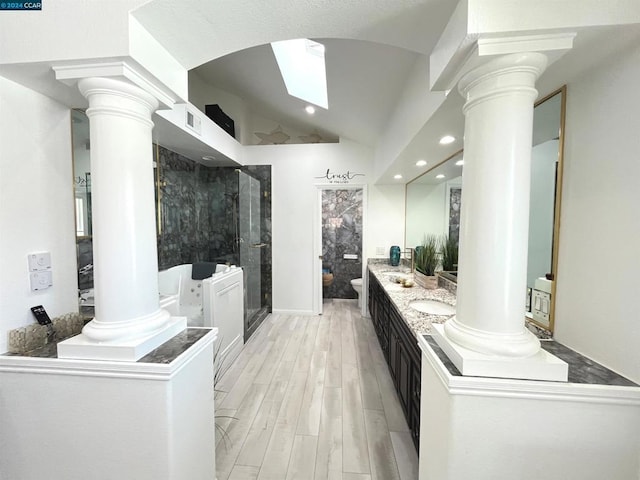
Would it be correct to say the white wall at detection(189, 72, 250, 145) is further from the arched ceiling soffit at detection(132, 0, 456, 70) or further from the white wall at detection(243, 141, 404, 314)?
the arched ceiling soffit at detection(132, 0, 456, 70)

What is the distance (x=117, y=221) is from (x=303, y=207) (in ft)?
10.4

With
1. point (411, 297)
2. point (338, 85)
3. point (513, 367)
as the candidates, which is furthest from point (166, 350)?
point (338, 85)

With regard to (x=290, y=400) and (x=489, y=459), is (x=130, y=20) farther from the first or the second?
(x=290, y=400)

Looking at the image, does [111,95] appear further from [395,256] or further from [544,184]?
[395,256]

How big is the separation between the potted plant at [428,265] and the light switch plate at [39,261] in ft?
9.50

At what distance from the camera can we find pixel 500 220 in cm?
96

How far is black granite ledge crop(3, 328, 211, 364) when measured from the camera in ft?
3.61

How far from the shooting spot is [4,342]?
1.19 m

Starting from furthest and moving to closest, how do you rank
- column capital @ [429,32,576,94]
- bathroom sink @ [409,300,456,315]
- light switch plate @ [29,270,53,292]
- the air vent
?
1. the air vent
2. bathroom sink @ [409,300,456,315]
3. light switch plate @ [29,270,53,292]
4. column capital @ [429,32,576,94]

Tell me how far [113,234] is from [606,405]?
6.54ft

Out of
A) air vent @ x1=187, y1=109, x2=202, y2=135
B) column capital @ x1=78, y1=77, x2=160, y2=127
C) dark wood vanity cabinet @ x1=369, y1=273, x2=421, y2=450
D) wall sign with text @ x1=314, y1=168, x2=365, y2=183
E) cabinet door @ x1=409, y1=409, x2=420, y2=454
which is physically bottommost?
cabinet door @ x1=409, y1=409, x2=420, y2=454

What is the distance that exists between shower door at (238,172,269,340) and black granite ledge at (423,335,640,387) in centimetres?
285

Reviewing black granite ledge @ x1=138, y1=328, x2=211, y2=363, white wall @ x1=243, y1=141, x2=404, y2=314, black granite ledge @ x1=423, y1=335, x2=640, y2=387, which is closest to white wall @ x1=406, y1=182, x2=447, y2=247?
white wall @ x1=243, y1=141, x2=404, y2=314

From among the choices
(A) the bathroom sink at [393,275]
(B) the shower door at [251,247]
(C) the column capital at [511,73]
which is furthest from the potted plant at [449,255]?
(B) the shower door at [251,247]
